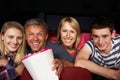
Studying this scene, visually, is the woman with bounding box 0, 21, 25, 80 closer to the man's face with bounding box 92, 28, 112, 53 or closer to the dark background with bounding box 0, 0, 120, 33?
the man's face with bounding box 92, 28, 112, 53

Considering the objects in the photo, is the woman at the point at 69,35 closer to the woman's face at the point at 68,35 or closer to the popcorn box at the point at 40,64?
the woman's face at the point at 68,35

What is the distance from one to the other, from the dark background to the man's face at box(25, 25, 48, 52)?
1692 mm

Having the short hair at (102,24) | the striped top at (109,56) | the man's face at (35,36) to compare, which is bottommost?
the striped top at (109,56)

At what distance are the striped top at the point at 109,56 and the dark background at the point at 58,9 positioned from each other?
1729mm

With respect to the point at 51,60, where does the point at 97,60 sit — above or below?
below

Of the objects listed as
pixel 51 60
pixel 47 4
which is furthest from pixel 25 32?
pixel 47 4

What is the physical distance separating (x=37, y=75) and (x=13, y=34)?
652mm

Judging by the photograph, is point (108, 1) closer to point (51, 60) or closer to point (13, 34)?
point (13, 34)

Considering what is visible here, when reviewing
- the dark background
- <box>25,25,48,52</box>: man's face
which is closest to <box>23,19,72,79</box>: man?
<box>25,25,48,52</box>: man's face

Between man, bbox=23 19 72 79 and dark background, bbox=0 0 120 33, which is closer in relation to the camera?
man, bbox=23 19 72 79

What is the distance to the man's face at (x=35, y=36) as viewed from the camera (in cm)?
148

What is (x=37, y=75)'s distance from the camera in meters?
0.90

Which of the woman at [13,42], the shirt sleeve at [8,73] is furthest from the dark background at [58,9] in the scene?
the shirt sleeve at [8,73]

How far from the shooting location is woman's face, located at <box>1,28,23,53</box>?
59.2 inches
